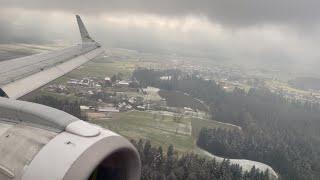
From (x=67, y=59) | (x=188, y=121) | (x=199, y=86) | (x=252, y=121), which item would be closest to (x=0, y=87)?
(x=67, y=59)

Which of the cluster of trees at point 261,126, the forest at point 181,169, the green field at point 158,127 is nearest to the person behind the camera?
the forest at point 181,169

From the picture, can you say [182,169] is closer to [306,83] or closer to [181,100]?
[181,100]

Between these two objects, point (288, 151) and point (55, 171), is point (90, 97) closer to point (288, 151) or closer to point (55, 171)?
point (288, 151)

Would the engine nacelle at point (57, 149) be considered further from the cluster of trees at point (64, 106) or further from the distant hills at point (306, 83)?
the distant hills at point (306, 83)

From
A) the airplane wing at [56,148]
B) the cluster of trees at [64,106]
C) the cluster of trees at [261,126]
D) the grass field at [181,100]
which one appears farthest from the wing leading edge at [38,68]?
the grass field at [181,100]

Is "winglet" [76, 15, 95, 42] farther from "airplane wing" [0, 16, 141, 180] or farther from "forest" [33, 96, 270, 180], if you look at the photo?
"airplane wing" [0, 16, 141, 180]

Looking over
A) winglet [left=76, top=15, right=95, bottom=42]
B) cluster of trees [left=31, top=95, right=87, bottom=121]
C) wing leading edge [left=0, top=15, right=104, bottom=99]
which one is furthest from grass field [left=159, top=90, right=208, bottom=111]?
wing leading edge [left=0, top=15, right=104, bottom=99]

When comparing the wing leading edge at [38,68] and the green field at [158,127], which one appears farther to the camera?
the green field at [158,127]

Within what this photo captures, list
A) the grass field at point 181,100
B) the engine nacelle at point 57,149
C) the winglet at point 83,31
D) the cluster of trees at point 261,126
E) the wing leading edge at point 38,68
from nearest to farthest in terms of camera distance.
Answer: the engine nacelle at point 57,149 < the wing leading edge at point 38,68 < the winglet at point 83,31 < the cluster of trees at point 261,126 < the grass field at point 181,100
